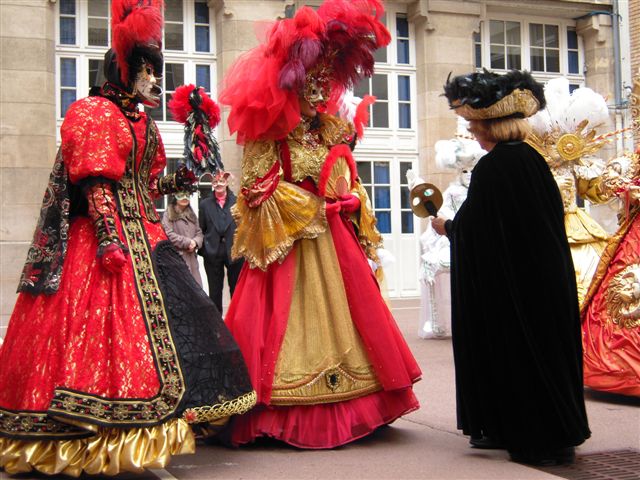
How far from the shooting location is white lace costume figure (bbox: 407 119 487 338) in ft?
32.4

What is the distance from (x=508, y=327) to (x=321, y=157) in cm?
147

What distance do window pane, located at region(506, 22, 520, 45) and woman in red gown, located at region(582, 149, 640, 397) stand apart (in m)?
10.0

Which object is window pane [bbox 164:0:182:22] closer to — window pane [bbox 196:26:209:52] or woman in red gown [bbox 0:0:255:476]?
window pane [bbox 196:26:209:52]

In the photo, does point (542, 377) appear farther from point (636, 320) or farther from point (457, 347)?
point (636, 320)

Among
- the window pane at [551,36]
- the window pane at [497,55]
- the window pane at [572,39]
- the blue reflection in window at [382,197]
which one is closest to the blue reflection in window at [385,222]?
the blue reflection in window at [382,197]

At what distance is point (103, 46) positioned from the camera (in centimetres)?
1388

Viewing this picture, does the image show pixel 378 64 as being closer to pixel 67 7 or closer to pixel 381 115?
pixel 381 115

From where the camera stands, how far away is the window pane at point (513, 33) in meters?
16.2

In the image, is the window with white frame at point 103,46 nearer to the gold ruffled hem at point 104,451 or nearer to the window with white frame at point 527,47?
the window with white frame at point 527,47

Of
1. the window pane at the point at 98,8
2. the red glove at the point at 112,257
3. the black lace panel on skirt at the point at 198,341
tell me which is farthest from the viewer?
the window pane at the point at 98,8

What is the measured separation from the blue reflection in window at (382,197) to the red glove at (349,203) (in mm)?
9810

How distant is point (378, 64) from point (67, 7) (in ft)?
16.5

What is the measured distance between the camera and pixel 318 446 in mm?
4918

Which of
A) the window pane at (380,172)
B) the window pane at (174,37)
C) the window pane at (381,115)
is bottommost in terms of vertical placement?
the window pane at (380,172)
